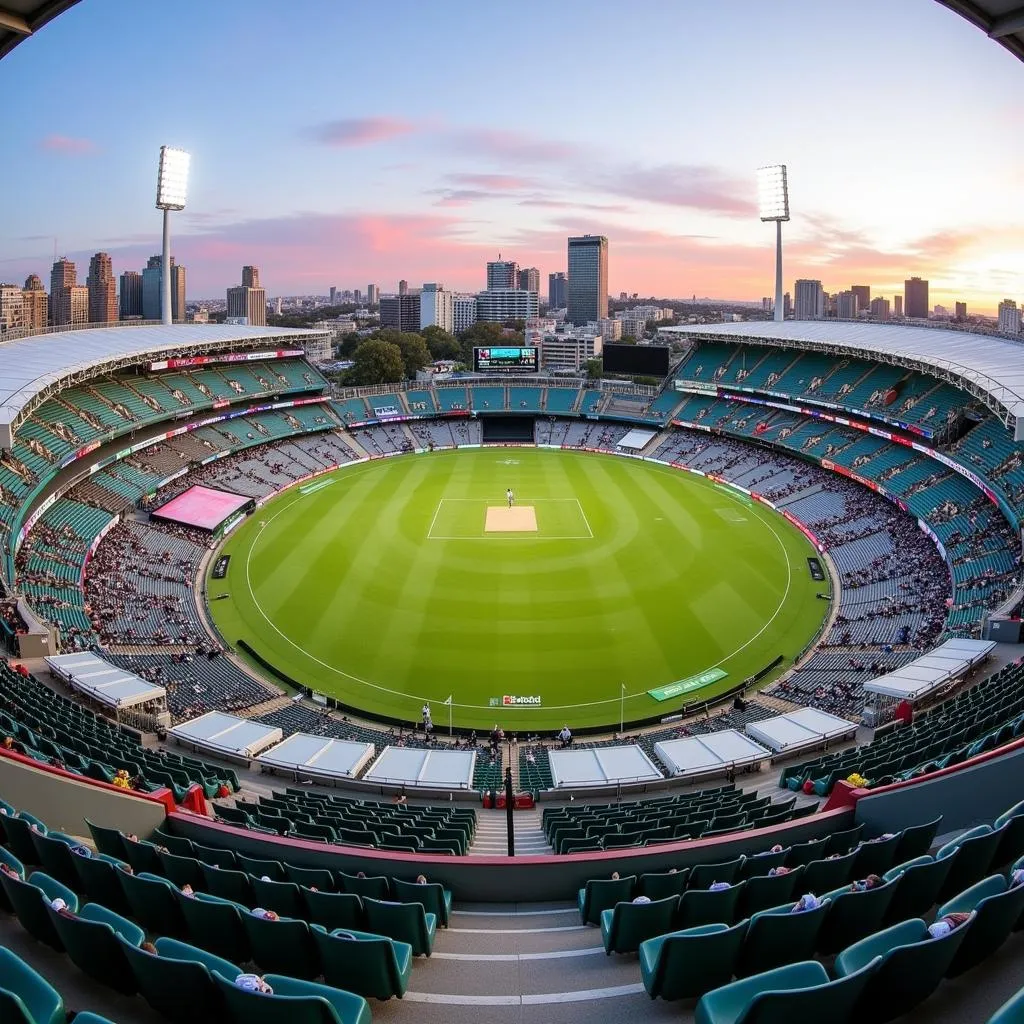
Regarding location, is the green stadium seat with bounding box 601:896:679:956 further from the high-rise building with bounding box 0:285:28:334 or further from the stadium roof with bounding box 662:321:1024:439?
the high-rise building with bounding box 0:285:28:334

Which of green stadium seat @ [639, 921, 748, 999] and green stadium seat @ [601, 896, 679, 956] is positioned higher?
green stadium seat @ [639, 921, 748, 999]

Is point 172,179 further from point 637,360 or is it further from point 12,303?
point 12,303

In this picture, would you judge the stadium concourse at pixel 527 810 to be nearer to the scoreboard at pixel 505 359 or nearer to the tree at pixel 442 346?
the scoreboard at pixel 505 359

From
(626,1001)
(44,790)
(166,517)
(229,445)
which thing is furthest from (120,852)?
(229,445)

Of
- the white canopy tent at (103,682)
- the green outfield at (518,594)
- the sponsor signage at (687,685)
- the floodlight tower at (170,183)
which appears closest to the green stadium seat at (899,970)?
the white canopy tent at (103,682)

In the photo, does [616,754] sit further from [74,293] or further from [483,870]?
[74,293]

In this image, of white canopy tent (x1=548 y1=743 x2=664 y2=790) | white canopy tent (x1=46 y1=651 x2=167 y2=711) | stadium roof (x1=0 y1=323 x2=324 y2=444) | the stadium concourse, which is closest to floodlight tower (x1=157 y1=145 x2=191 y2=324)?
stadium roof (x1=0 y1=323 x2=324 y2=444)
